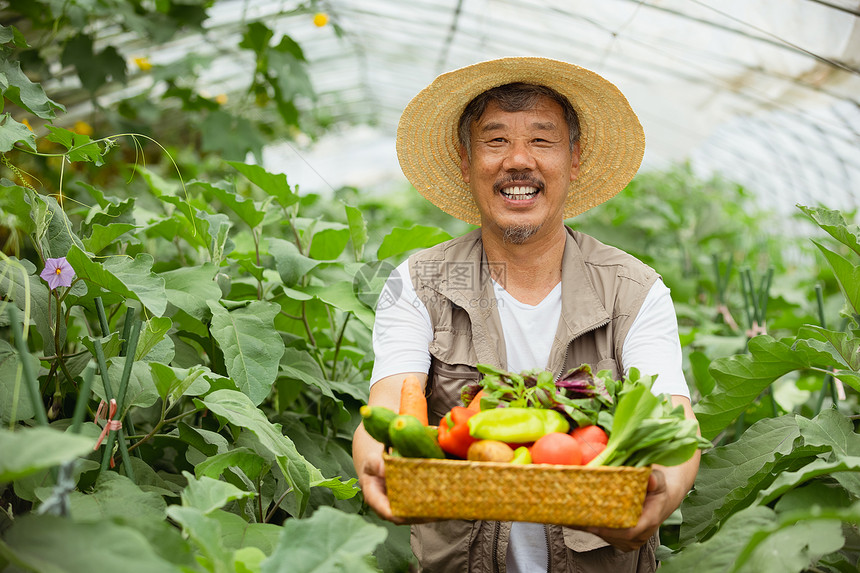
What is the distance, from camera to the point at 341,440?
229 cm

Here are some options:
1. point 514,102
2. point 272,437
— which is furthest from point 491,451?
point 514,102

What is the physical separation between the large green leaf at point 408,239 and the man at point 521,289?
27 centimetres

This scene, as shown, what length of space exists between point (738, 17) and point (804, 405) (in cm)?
282

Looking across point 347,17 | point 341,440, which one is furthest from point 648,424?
point 347,17

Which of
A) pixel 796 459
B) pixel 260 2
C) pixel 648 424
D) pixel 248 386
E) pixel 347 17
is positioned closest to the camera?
pixel 648 424

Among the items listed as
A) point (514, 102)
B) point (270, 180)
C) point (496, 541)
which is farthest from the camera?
point (270, 180)

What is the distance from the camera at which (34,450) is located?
0.96 m

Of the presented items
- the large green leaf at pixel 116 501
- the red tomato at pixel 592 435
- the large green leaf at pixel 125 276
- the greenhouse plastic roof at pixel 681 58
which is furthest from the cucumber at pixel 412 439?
the greenhouse plastic roof at pixel 681 58

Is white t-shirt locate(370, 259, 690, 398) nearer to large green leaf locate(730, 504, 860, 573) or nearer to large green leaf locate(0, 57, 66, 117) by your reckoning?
large green leaf locate(730, 504, 860, 573)

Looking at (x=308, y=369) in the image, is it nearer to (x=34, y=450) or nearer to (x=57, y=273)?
(x=57, y=273)

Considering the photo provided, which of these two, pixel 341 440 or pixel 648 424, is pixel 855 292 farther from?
pixel 341 440

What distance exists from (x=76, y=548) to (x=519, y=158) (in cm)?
128

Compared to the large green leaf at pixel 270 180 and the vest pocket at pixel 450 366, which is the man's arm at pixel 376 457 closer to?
the vest pocket at pixel 450 366

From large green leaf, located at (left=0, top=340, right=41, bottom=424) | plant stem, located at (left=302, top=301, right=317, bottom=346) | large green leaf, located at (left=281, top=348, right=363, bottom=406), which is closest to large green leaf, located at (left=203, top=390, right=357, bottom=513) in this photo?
large green leaf, located at (left=0, top=340, right=41, bottom=424)
